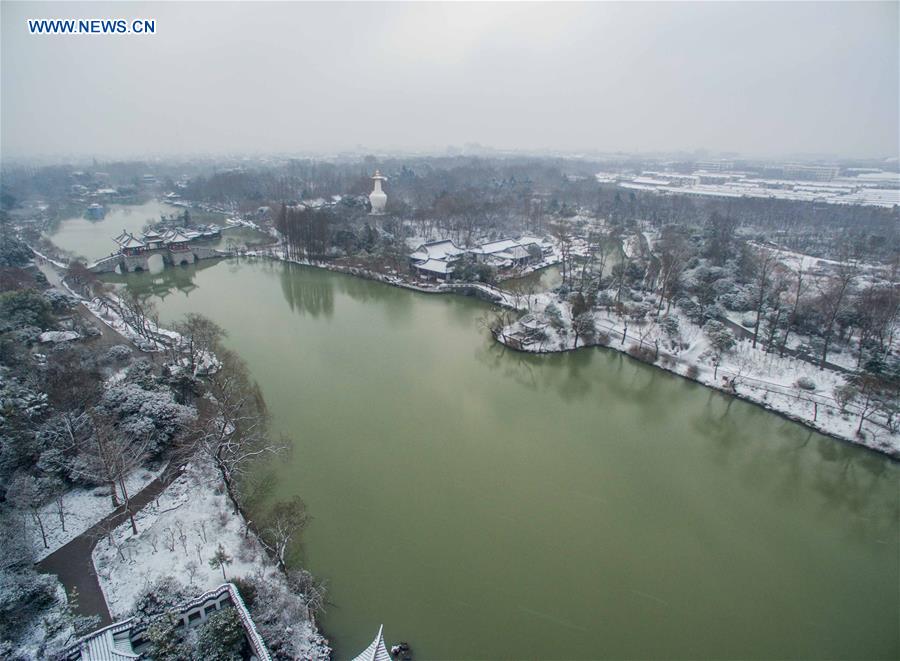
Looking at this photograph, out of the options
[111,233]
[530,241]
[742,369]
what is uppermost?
[530,241]

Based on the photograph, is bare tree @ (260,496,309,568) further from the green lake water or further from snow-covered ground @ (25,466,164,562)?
snow-covered ground @ (25,466,164,562)

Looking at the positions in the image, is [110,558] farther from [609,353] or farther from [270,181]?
[270,181]

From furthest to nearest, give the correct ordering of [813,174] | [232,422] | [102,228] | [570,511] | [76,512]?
[813,174] → [102,228] → [232,422] → [570,511] → [76,512]

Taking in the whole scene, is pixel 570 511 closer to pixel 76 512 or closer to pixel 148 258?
pixel 76 512

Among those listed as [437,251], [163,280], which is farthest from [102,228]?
[437,251]

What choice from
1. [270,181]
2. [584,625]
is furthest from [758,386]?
[270,181]

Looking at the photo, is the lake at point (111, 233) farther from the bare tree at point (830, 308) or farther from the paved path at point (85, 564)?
the bare tree at point (830, 308)

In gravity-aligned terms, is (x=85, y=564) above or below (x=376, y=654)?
below
